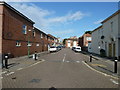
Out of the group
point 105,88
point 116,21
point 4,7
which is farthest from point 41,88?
point 116,21

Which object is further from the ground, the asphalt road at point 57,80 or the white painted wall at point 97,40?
the white painted wall at point 97,40

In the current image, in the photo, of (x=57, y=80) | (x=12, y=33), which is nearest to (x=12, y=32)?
(x=12, y=33)

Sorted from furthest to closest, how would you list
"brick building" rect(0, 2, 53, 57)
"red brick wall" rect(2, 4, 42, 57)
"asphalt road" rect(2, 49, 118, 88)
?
1. "red brick wall" rect(2, 4, 42, 57)
2. "brick building" rect(0, 2, 53, 57)
3. "asphalt road" rect(2, 49, 118, 88)

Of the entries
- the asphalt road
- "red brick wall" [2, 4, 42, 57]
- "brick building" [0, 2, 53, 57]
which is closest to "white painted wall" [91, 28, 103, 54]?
"brick building" [0, 2, 53, 57]

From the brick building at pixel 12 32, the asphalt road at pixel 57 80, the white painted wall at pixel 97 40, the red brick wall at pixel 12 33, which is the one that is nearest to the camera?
the asphalt road at pixel 57 80

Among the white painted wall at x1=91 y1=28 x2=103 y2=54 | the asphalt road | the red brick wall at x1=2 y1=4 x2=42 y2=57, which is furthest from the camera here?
the white painted wall at x1=91 y1=28 x2=103 y2=54

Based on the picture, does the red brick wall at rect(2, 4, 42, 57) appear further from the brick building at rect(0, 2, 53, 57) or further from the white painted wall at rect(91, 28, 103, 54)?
the white painted wall at rect(91, 28, 103, 54)

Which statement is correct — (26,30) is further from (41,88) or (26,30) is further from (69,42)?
(69,42)

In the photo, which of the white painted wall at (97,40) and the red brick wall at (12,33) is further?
the white painted wall at (97,40)

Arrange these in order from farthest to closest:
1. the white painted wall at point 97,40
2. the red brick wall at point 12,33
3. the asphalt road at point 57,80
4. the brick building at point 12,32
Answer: the white painted wall at point 97,40
the red brick wall at point 12,33
the brick building at point 12,32
the asphalt road at point 57,80

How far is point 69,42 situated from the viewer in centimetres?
10844

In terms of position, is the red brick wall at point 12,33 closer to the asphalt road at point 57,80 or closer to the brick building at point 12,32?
the brick building at point 12,32

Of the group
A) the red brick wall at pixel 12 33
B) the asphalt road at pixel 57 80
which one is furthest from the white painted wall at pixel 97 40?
the asphalt road at pixel 57 80

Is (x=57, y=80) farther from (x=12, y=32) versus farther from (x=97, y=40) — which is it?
(x=97, y=40)
